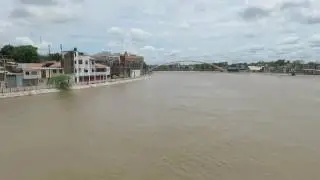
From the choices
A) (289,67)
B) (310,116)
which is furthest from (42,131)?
(289,67)

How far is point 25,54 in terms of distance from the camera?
50.3 metres

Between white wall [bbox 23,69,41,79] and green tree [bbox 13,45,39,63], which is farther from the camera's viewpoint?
green tree [bbox 13,45,39,63]

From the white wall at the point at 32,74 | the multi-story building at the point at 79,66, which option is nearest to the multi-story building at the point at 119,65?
the multi-story building at the point at 79,66

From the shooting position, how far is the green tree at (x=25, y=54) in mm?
49719

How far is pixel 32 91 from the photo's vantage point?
29.5 metres

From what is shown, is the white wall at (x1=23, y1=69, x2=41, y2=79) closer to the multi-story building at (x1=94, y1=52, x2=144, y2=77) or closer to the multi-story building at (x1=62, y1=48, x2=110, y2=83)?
the multi-story building at (x1=62, y1=48, x2=110, y2=83)

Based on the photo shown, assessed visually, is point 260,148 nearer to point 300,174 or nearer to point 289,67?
point 300,174

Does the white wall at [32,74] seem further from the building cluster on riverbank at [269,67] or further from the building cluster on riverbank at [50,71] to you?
the building cluster on riverbank at [269,67]

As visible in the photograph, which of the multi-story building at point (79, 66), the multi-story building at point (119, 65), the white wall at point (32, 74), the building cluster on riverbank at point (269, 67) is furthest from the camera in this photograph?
the building cluster on riverbank at point (269, 67)

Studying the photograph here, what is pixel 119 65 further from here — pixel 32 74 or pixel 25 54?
pixel 32 74

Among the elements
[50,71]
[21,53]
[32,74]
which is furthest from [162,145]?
[21,53]

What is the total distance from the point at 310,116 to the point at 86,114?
32.2 ft

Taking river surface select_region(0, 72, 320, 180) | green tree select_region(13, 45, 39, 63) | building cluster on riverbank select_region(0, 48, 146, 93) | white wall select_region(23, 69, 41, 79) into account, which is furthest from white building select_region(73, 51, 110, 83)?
river surface select_region(0, 72, 320, 180)

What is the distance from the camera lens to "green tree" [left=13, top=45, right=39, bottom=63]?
49719 mm
